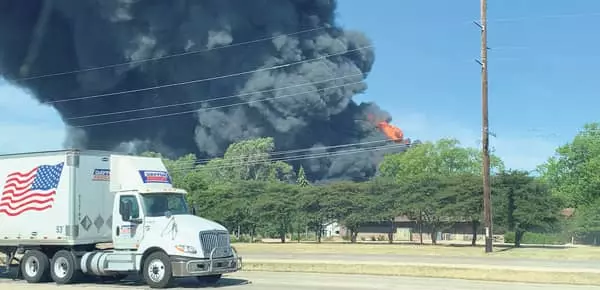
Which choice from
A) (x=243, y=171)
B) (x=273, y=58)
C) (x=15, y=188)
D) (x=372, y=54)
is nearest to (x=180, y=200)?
(x=15, y=188)

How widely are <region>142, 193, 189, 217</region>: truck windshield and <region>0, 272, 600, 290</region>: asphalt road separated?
206cm

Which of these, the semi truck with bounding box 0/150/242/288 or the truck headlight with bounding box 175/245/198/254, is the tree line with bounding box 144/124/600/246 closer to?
the semi truck with bounding box 0/150/242/288

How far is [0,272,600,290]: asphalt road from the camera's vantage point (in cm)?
2019

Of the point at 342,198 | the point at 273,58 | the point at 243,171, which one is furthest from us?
the point at 273,58

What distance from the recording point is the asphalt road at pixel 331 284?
66.2 feet

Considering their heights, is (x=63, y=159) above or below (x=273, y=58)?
below

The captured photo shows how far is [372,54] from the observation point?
5915 inches

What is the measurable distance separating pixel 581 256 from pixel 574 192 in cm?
6299

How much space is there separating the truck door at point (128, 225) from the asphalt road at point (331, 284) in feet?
3.94

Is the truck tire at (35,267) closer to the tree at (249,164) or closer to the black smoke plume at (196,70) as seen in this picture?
the tree at (249,164)

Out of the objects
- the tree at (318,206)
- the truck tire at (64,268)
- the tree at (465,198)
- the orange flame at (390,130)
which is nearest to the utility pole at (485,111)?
the tree at (465,198)

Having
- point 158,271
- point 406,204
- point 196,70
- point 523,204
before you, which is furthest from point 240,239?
point 196,70

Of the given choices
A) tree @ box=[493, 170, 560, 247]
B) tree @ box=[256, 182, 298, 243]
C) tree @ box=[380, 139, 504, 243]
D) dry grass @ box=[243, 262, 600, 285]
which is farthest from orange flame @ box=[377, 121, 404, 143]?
dry grass @ box=[243, 262, 600, 285]

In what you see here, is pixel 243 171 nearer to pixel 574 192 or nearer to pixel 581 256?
pixel 574 192
